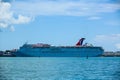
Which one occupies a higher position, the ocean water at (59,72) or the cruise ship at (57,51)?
the cruise ship at (57,51)

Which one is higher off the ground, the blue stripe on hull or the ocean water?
the blue stripe on hull

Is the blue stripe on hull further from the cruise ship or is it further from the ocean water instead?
the ocean water

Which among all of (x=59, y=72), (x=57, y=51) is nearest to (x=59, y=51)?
(x=57, y=51)

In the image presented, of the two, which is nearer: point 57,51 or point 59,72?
point 59,72

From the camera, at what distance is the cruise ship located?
11819cm

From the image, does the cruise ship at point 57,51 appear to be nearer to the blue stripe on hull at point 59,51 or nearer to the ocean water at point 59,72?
the blue stripe on hull at point 59,51

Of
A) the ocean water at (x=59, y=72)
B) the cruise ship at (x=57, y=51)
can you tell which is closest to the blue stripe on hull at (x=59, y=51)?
the cruise ship at (x=57, y=51)

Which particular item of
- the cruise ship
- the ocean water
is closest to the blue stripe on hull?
the cruise ship

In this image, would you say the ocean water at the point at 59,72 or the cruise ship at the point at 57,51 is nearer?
the ocean water at the point at 59,72

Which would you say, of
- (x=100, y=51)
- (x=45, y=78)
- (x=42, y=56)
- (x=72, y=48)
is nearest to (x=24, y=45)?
(x=42, y=56)

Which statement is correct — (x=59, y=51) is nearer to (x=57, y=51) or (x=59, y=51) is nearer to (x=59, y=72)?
(x=57, y=51)

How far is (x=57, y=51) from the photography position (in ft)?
389

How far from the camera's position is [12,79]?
2923 centimetres

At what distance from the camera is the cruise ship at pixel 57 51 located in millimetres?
118188
